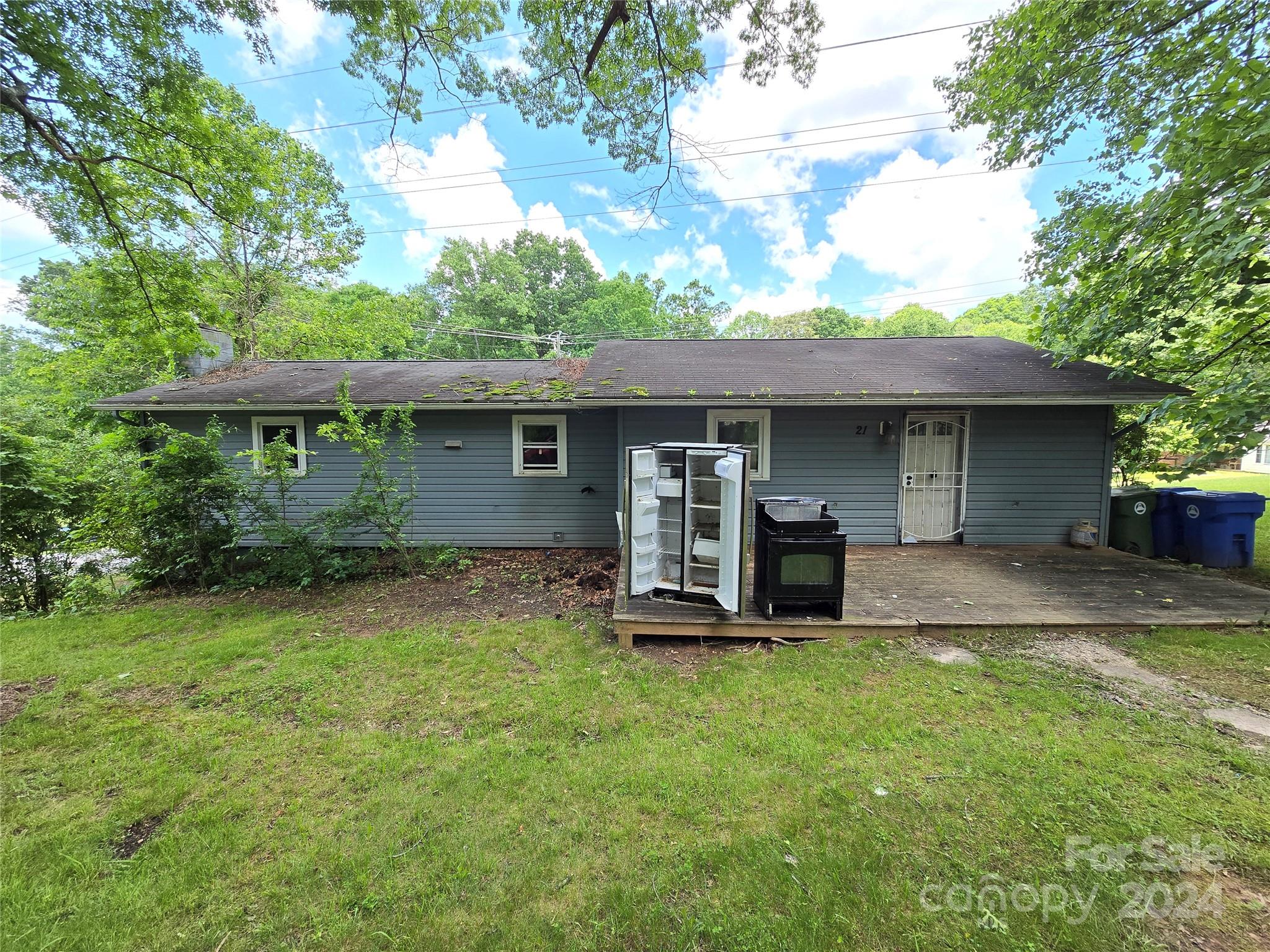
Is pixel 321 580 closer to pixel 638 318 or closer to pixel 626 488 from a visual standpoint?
pixel 626 488

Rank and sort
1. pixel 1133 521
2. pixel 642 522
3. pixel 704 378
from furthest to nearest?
1. pixel 704 378
2. pixel 1133 521
3. pixel 642 522

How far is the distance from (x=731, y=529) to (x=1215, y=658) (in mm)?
3940

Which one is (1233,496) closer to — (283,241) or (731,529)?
(731,529)

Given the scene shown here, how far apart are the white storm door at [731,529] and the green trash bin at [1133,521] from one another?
7.06m

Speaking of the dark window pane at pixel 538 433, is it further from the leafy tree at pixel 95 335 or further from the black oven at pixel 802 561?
the leafy tree at pixel 95 335

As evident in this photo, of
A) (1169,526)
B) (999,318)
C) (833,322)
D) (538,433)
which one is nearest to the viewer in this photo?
(1169,526)

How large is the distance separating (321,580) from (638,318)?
2210 cm

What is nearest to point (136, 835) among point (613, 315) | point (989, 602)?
point (989, 602)

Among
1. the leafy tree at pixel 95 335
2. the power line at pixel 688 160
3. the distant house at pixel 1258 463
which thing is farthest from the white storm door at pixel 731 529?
the distant house at pixel 1258 463

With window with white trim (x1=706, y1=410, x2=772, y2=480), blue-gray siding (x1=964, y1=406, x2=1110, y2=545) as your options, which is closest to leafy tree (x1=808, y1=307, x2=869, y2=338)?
blue-gray siding (x1=964, y1=406, x2=1110, y2=545)

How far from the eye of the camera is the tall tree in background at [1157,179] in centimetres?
424

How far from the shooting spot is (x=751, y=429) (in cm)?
688

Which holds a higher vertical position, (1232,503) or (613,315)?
(613,315)

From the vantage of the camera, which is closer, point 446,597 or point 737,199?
point 446,597
